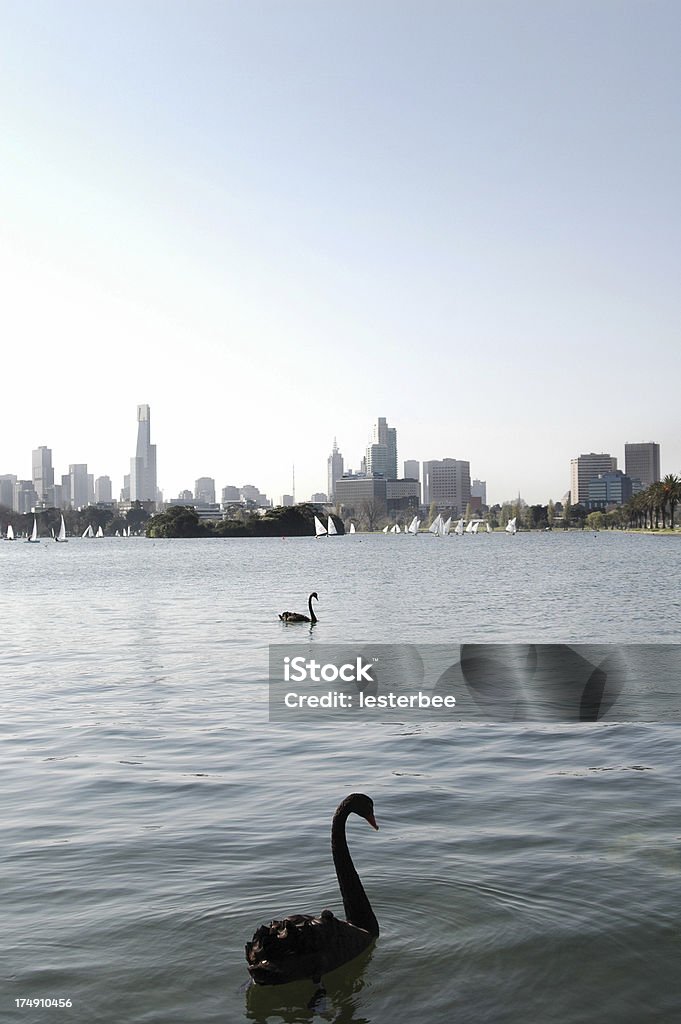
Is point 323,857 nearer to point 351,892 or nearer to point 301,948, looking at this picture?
point 351,892

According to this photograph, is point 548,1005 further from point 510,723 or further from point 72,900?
point 510,723

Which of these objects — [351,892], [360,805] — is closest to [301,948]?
[351,892]

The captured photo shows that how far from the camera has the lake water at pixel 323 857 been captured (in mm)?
8406

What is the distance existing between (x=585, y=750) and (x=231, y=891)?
8623mm

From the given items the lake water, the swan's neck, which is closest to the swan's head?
the swan's neck

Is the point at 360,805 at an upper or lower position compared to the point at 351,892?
upper

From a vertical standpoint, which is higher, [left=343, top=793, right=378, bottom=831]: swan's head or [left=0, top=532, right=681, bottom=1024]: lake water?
[left=343, top=793, right=378, bottom=831]: swan's head

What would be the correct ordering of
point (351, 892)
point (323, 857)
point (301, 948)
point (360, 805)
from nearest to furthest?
1. point (301, 948)
2. point (351, 892)
3. point (360, 805)
4. point (323, 857)

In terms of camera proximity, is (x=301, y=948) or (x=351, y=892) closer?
(x=301, y=948)

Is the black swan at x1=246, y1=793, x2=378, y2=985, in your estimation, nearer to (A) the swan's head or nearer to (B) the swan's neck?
(B) the swan's neck

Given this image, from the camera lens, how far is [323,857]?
11383 mm

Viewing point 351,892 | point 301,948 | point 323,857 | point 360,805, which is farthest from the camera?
point 323,857

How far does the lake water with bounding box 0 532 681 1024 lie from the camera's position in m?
8.41

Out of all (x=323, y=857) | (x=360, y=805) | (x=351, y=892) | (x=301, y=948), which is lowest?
(x=323, y=857)
